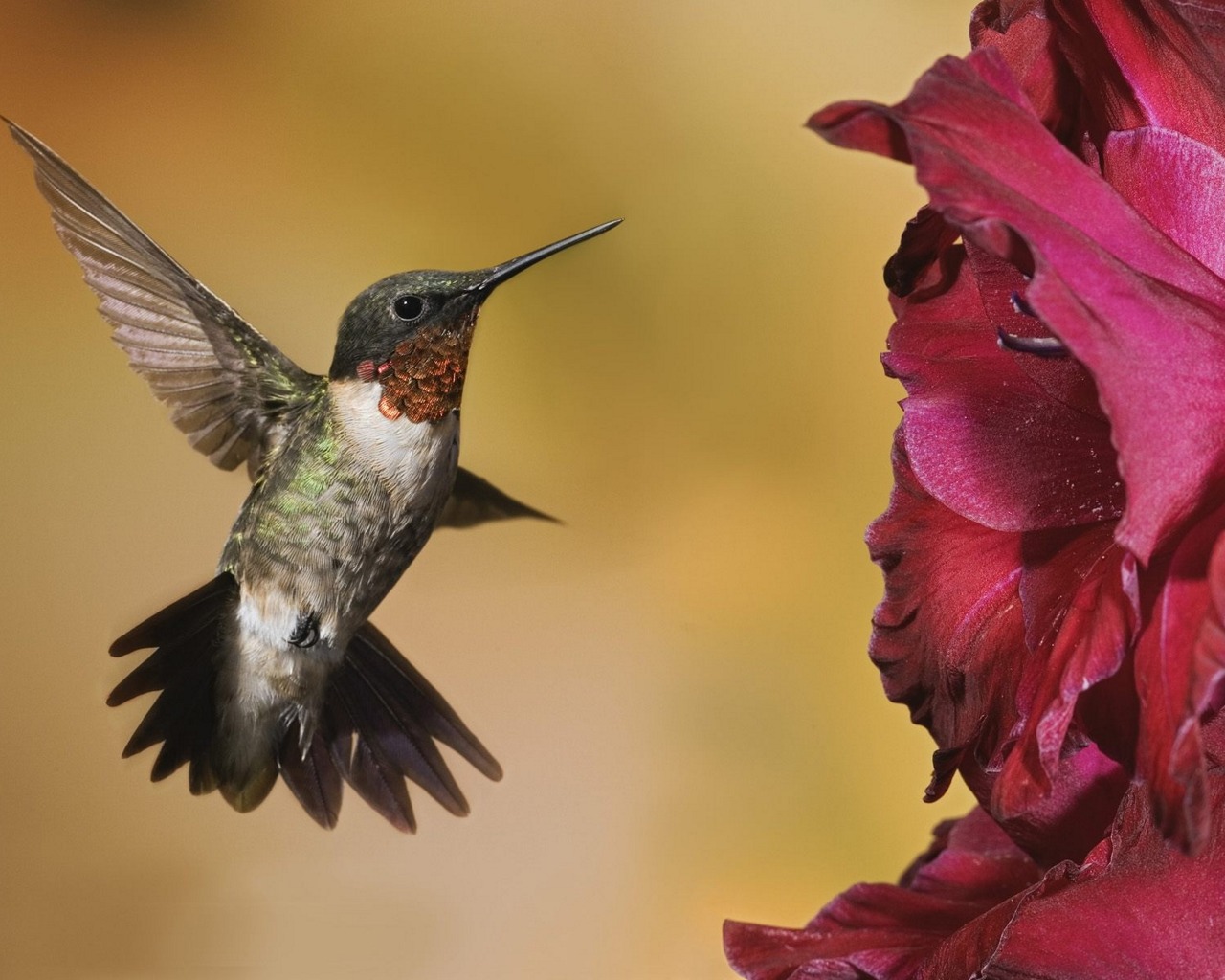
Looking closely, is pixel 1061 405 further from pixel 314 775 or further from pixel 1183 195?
pixel 314 775

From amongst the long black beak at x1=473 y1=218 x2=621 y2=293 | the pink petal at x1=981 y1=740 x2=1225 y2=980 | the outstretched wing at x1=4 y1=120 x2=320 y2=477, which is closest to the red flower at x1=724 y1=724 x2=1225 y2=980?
the pink petal at x1=981 y1=740 x2=1225 y2=980

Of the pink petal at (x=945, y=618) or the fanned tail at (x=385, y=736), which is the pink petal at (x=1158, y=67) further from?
the fanned tail at (x=385, y=736)

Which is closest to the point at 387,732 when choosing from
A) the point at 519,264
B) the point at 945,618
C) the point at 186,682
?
the point at 186,682

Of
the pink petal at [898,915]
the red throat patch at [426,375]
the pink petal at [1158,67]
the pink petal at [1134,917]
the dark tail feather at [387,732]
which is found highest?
the red throat patch at [426,375]

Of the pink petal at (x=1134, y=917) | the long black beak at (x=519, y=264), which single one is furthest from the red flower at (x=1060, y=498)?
the long black beak at (x=519, y=264)

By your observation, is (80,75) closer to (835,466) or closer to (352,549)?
(835,466)

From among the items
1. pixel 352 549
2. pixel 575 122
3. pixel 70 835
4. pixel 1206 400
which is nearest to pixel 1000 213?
pixel 1206 400

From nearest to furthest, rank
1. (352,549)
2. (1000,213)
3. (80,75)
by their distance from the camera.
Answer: (1000,213)
(352,549)
(80,75)
